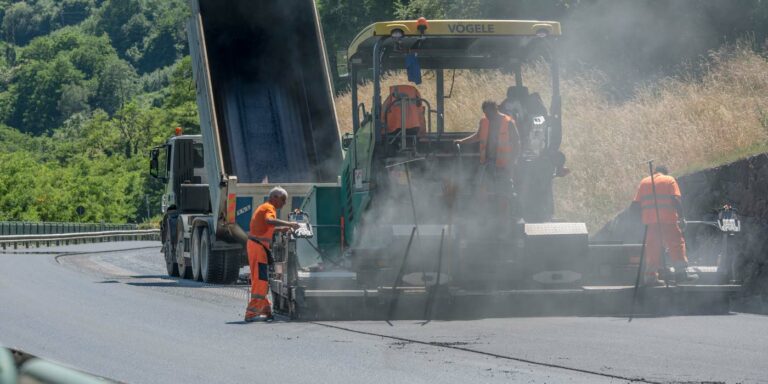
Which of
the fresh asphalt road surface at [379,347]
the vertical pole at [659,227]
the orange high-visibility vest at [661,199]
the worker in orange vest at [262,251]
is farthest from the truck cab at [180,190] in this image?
the vertical pole at [659,227]

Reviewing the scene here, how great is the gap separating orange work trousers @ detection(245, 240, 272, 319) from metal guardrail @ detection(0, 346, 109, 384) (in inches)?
390

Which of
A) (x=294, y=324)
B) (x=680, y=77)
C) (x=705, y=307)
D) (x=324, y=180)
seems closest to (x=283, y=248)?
(x=294, y=324)

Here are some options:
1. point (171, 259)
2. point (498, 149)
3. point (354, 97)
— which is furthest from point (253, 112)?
point (498, 149)

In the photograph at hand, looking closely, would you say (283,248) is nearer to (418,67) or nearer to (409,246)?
(409,246)

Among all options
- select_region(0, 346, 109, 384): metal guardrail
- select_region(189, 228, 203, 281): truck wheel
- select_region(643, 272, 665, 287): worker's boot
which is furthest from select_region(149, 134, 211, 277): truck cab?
select_region(0, 346, 109, 384): metal guardrail

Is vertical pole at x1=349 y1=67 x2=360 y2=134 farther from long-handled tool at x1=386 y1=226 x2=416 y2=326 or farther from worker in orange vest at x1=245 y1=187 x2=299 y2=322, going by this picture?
long-handled tool at x1=386 y1=226 x2=416 y2=326

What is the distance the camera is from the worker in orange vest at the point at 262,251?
12.4 m

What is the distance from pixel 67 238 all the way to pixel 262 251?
3893cm

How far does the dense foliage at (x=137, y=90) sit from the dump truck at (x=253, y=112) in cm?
445

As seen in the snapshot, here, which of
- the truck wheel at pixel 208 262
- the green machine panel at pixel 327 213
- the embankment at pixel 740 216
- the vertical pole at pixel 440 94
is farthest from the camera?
the truck wheel at pixel 208 262

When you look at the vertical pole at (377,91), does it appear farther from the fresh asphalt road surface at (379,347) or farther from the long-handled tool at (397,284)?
the fresh asphalt road surface at (379,347)

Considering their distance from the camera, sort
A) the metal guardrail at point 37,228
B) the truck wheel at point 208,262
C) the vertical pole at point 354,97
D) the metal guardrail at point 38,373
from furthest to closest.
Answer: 1. the metal guardrail at point 37,228
2. the truck wheel at point 208,262
3. the vertical pole at point 354,97
4. the metal guardrail at point 38,373

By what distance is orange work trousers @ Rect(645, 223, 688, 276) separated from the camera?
12.9 meters

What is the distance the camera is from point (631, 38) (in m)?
29.8
